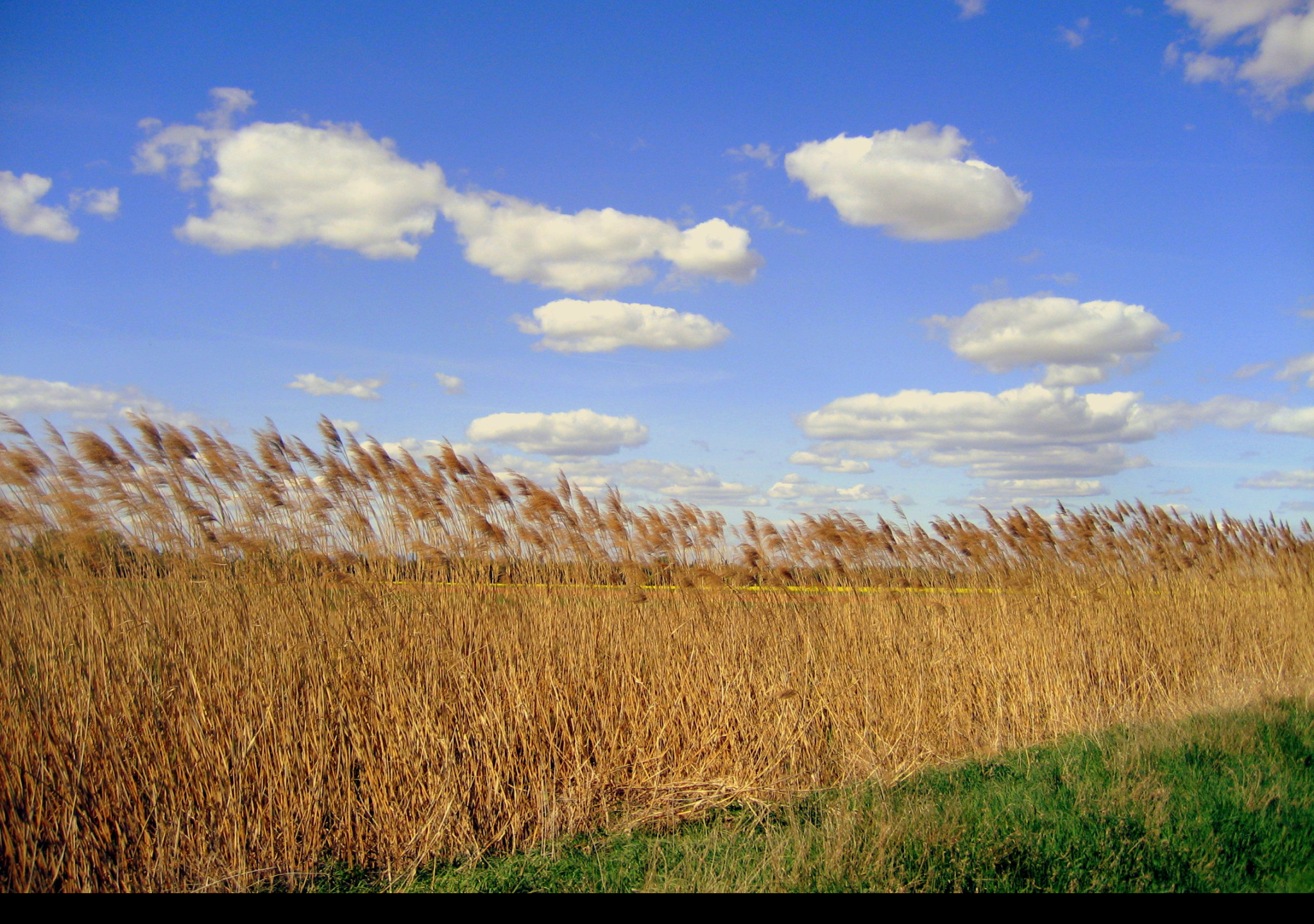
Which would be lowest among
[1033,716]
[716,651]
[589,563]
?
[1033,716]

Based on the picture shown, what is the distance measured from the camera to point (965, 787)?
5055 millimetres

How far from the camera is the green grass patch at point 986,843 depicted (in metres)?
3.59

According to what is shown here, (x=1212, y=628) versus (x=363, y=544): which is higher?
(x=363, y=544)

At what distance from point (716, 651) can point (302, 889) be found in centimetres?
320

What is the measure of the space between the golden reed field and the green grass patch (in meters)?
0.34

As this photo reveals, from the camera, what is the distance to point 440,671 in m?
5.03

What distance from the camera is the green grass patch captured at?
11.8ft

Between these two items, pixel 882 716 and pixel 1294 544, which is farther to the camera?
pixel 1294 544

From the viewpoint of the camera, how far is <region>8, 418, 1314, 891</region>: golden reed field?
3.97 m

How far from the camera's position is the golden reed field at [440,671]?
13.0 ft

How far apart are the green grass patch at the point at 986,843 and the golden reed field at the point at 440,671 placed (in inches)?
13.5

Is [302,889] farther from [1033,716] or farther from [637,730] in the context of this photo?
[1033,716]

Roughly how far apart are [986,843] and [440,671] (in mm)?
3219

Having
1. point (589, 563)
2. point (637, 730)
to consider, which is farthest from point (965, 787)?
point (589, 563)
